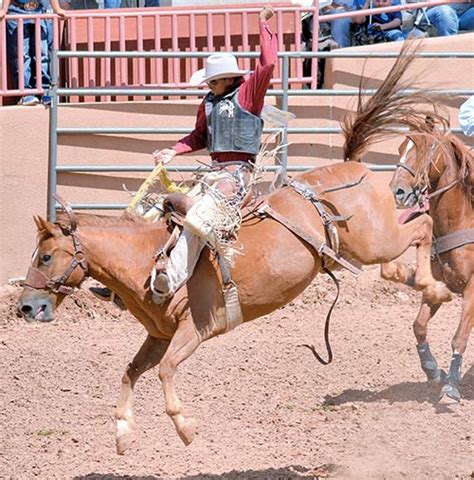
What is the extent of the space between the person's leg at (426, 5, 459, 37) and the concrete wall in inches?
37.0

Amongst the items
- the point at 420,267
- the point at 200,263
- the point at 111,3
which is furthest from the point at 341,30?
→ the point at 200,263

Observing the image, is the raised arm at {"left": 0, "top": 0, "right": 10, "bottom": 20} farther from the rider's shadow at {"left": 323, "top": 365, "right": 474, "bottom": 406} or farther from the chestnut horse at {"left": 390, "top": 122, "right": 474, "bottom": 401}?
the rider's shadow at {"left": 323, "top": 365, "right": 474, "bottom": 406}

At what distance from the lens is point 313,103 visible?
37.6 ft

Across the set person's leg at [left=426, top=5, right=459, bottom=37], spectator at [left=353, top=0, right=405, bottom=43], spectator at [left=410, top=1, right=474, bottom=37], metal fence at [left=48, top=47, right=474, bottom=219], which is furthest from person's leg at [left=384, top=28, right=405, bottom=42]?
metal fence at [left=48, top=47, right=474, bottom=219]

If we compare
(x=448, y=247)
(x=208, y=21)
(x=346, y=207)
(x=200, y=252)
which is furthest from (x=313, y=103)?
(x=200, y=252)

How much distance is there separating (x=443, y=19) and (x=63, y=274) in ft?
22.8

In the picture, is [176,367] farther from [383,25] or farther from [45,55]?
[383,25]

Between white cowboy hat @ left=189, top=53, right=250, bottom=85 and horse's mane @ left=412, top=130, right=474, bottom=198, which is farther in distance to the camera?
horse's mane @ left=412, top=130, right=474, bottom=198

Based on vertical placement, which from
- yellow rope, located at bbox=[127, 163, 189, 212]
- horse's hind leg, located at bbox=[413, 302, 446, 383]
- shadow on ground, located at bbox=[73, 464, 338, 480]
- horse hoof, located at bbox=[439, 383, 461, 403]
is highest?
yellow rope, located at bbox=[127, 163, 189, 212]

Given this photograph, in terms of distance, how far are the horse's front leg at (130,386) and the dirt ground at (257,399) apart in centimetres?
49

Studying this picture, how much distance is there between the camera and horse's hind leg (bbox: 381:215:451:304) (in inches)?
298

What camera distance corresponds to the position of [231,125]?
7.07 meters

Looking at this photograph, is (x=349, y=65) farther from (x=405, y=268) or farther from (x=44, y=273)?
(x=44, y=273)

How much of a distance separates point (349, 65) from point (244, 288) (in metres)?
5.08
